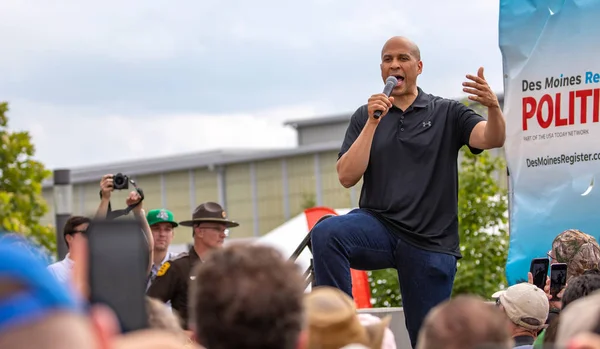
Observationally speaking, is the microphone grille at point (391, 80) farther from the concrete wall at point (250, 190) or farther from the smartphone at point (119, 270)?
the concrete wall at point (250, 190)

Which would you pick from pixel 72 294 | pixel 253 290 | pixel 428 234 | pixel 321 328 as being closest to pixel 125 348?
pixel 253 290

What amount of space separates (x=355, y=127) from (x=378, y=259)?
729 millimetres

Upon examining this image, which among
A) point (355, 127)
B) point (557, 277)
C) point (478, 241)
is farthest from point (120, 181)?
point (478, 241)

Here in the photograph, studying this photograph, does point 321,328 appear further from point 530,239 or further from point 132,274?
point 530,239

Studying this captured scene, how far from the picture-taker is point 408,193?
16.8 ft

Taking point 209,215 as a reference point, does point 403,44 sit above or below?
above

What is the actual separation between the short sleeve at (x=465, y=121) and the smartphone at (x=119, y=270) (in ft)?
9.93

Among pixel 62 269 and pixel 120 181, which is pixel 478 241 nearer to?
pixel 120 181

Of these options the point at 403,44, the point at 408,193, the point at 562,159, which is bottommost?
the point at 408,193

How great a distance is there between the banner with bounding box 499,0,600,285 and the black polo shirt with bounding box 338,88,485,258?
142 cm

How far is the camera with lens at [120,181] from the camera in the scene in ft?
22.2

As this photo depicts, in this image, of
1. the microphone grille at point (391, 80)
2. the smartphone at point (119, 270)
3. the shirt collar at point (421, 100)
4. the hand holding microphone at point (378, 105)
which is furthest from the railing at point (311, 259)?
the smartphone at point (119, 270)

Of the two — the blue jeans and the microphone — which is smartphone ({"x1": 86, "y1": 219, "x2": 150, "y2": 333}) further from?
the microphone

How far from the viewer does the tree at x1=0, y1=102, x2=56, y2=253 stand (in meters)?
26.8
